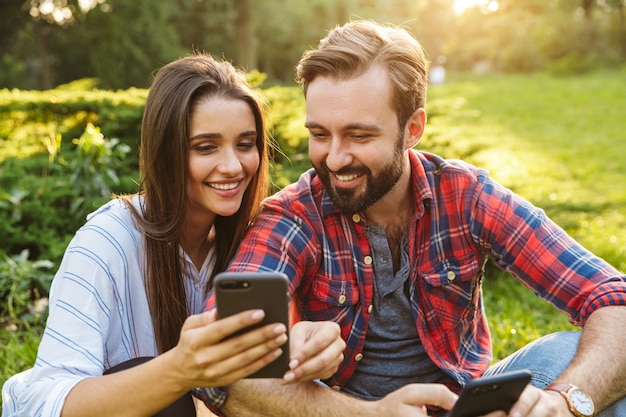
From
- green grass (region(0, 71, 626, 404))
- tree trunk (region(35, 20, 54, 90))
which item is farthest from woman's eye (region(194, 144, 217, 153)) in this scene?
tree trunk (region(35, 20, 54, 90))

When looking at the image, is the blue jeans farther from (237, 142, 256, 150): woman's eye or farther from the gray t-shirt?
(237, 142, 256, 150): woman's eye

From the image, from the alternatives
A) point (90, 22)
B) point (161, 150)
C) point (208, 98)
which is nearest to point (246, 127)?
point (208, 98)

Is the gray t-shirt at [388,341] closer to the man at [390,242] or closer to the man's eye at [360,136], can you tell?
the man at [390,242]

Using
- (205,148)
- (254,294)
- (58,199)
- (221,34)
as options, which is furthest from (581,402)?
(221,34)

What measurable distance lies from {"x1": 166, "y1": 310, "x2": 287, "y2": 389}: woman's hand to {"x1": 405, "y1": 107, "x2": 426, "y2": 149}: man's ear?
128 cm

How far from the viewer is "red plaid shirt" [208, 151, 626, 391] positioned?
8.30ft

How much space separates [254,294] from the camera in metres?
1.75

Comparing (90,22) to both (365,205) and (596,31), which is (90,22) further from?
(365,205)

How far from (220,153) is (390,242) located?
0.79 metres

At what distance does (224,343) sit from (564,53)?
3153cm

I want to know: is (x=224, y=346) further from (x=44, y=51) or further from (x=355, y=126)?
(x=44, y=51)

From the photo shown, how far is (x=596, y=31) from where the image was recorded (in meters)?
28.5

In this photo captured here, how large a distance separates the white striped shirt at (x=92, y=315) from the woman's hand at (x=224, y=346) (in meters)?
0.52

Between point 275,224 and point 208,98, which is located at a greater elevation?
point 208,98
